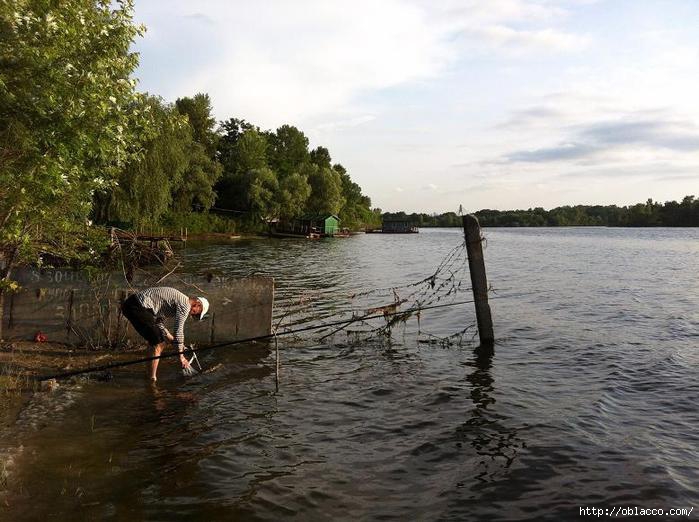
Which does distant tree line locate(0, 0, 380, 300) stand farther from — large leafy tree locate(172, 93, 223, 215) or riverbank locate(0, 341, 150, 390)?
large leafy tree locate(172, 93, 223, 215)

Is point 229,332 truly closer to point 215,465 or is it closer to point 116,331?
point 116,331

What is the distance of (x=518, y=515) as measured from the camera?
5.80 meters

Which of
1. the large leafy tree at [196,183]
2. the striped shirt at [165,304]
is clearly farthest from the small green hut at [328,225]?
the striped shirt at [165,304]

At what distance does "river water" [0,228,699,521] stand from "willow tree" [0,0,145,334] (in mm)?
3398

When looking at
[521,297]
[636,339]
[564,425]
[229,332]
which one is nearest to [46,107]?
[229,332]

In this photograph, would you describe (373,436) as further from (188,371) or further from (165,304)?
(165,304)

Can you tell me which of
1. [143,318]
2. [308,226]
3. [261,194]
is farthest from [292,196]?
[143,318]

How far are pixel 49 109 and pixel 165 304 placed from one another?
12.3ft

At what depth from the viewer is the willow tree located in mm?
7613

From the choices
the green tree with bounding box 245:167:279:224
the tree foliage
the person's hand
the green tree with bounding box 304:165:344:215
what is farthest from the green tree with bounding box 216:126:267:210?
the tree foliage

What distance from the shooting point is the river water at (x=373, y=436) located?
19.1 ft

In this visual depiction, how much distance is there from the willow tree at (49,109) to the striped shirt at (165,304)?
188 cm

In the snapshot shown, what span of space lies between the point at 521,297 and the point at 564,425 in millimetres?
16282

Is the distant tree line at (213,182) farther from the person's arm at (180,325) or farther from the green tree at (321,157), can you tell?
the person's arm at (180,325)
